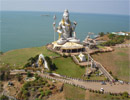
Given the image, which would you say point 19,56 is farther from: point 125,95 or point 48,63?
point 125,95

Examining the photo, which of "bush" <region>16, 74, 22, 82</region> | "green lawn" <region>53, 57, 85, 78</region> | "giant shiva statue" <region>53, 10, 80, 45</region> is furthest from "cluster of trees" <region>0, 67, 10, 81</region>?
"giant shiva statue" <region>53, 10, 80, 45</region>

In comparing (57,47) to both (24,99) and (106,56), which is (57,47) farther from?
(24,99)

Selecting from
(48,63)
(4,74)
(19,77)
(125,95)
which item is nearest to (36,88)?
(19,77)

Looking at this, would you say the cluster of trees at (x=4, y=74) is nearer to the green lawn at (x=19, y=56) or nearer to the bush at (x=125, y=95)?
the green lawn at (x=19, y=56)

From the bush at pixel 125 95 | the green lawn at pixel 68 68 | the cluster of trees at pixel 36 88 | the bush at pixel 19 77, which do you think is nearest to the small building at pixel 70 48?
the green lawn at pixel 68 68

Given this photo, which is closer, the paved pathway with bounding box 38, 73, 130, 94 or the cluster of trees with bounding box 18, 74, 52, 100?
the cluster of trees with bounding box 18, 74, 52, 100

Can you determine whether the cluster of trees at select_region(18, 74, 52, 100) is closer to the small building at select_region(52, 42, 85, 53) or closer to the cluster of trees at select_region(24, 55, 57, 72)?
the cluster of trees at select_region(24, 55, 57, 72)
